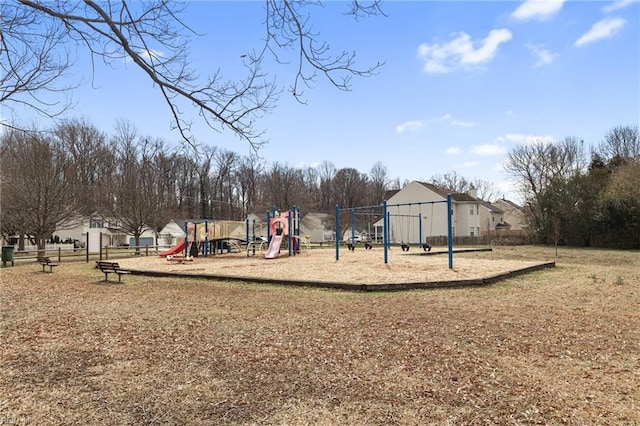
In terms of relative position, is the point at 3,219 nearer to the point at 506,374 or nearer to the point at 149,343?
the point at 149,343

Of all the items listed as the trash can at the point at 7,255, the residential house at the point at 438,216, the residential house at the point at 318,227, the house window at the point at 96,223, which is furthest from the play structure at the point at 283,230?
the residential house at the point at 318,227

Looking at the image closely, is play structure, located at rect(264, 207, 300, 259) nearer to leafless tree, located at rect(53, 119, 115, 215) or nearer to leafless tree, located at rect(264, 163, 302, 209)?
leafless tree, located at rect(53, 119, 115, 215)

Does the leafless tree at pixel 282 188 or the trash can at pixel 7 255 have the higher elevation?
the leafless tree at pixel 282 188

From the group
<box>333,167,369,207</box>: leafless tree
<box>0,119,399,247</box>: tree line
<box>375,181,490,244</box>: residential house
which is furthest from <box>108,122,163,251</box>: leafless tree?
<box>333,167,369,207</box>: leafless tree

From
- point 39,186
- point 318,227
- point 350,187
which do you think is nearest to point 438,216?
point 318,227

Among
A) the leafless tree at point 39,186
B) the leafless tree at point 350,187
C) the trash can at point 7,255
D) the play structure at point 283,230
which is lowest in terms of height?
the trash can at point 7,255

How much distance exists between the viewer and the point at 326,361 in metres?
4.91

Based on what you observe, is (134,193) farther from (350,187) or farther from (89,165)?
(350,187)

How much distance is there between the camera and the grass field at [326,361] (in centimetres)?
360

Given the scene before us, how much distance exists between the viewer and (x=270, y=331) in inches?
251

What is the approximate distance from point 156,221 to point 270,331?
32.6 m

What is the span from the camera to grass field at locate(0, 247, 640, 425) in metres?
3.60

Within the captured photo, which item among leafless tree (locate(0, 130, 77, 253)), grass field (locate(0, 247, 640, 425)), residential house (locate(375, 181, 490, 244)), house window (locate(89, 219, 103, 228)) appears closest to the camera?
grass field (locate(0, 247, 640, 425))

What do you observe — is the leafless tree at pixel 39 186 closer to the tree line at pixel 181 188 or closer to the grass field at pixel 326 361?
the tree line at pixel 181 188
